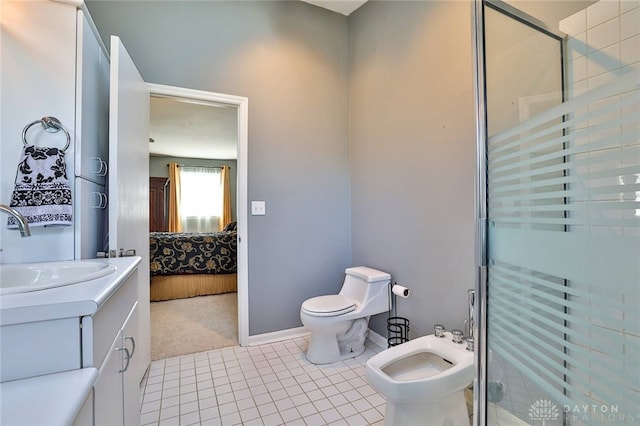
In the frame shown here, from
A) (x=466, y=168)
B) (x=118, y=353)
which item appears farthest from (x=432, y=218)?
(x=118, y=353)

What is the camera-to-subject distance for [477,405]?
3.44ft

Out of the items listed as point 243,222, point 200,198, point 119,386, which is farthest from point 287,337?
point 200,198

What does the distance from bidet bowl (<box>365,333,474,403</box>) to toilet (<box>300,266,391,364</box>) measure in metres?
0.58

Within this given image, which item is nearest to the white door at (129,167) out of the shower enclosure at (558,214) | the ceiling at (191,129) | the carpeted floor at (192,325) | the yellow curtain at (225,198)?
the carpeted floor at (192,325)

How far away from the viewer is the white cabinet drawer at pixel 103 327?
0.66 metres

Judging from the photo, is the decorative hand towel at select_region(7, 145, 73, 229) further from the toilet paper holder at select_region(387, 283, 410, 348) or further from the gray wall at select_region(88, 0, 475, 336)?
the toilet paper holder at select_region(387, 283, 410, 348)

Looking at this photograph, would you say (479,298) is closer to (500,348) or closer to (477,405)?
(500,348)

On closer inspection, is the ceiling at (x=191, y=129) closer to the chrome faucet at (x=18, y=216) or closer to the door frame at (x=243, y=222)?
the door frame at (x=243, y=222)

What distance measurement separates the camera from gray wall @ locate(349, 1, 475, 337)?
1.70 metres

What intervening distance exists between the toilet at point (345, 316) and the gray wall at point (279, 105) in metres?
0.45

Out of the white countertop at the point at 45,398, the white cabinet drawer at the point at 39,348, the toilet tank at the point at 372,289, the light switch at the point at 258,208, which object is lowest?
the toilet tank at the point at 372,289

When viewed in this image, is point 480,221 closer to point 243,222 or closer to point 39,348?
point 39,348

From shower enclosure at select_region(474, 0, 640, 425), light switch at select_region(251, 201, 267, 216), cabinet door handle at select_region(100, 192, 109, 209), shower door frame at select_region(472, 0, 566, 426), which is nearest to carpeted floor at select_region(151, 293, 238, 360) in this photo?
light switch at select_region(251, 201, 267, 216)

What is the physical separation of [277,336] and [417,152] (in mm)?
1831
